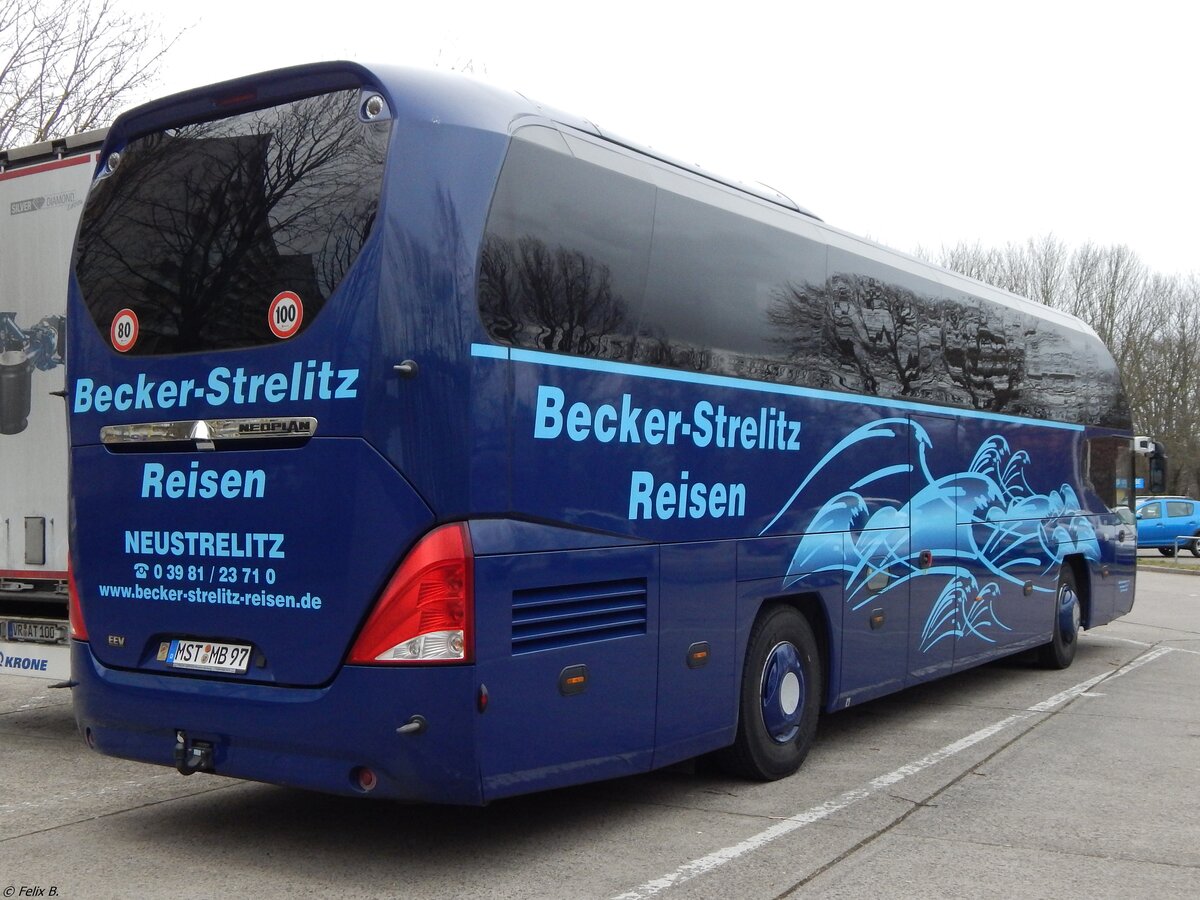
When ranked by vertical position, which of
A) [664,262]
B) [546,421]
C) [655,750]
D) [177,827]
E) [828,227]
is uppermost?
[828,227]

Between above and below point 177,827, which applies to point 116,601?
above

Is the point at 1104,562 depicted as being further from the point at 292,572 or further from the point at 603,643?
the point at 292,572

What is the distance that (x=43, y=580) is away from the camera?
852 centimetres

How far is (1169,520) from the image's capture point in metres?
38.3

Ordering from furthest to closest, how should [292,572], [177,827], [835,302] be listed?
[835,302], [177,827], [292,572]

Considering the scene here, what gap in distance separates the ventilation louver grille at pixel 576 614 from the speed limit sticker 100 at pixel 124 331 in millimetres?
2216

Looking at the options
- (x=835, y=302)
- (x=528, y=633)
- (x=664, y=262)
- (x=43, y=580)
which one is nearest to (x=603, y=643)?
(x=528, y=633)

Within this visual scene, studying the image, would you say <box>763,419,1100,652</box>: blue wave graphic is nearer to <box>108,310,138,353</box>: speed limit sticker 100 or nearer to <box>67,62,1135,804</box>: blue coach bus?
<box>67,62,1135,804</box>: blue coach bus

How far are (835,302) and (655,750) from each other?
11.2 ft

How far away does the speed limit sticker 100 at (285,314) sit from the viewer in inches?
213

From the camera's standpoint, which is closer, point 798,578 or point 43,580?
point 798,578

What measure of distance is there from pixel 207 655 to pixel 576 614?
5.33 ft

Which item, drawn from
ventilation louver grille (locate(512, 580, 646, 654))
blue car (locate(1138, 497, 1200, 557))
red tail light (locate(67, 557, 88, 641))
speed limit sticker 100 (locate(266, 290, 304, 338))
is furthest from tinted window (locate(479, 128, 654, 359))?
blue car (locate(1138, 497, 1200, 557))

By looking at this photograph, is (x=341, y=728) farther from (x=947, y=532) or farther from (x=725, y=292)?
(x=947, y=532)
